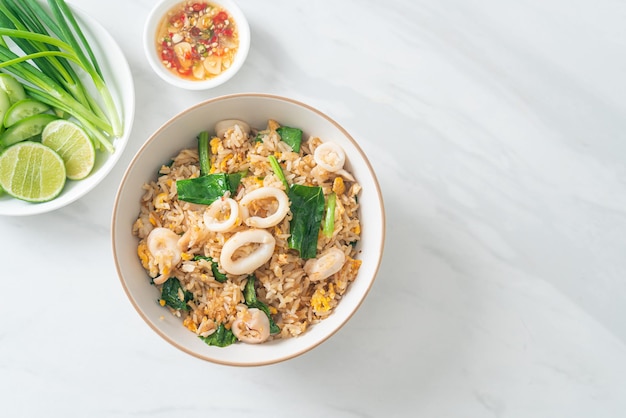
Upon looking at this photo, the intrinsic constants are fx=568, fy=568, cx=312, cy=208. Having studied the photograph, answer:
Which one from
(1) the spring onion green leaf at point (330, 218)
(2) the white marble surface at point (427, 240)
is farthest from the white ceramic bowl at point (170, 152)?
(2) the white marble surface at point (427, 240)

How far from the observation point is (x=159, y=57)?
2.66m

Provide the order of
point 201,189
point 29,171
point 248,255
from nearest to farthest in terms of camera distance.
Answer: point 248,255, point 201,189, point 29,171

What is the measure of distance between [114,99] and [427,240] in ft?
5.28

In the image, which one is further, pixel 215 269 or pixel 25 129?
pixel 25 129

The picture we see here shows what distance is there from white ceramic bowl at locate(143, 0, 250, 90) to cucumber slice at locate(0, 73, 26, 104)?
59 cm

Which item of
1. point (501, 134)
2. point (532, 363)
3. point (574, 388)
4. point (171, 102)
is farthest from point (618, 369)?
point (171, 102)

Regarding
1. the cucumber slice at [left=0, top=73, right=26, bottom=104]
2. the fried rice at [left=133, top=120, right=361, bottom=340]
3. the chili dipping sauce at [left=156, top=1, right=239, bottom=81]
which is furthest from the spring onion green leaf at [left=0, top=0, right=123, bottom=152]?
the fried rice at [left=133, top=120, right=361, bottom=340]

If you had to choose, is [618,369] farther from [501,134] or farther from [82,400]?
[82,400]

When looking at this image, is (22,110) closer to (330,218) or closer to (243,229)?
(243,229)

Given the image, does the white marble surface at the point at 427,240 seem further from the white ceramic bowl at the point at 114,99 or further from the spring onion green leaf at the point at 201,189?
the spring onion green leaf at the point at 201,189

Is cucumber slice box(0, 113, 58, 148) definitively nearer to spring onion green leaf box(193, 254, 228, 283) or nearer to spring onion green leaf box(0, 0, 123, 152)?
spring onion green leaf box(0, 0, 123, 152)

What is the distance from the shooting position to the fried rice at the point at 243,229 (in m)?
2.25

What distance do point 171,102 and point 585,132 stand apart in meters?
2.02

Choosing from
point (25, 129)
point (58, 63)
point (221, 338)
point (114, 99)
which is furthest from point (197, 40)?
point (221, 338)
